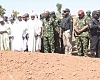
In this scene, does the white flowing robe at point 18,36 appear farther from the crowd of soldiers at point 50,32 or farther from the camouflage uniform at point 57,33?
the camouflage uniform at point 57,33

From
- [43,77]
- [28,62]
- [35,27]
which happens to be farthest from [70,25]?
[43,77]

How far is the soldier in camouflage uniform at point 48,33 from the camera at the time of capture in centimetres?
895

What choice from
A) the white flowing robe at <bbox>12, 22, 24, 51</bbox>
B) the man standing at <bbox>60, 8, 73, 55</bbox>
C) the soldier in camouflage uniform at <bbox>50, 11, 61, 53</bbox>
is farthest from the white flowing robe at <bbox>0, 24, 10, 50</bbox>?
the man standing at <bbox>60, 8, 73, 55</bbox>

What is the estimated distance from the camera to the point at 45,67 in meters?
5.88

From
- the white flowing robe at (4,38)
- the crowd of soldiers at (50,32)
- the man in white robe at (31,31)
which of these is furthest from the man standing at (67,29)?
the white flowing robe at (4,38)

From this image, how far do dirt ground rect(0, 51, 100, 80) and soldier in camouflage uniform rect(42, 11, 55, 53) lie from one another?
2.21 meters

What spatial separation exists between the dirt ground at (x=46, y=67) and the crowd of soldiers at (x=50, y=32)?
5.85 ft

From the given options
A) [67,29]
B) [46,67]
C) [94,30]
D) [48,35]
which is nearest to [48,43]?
[48,35]

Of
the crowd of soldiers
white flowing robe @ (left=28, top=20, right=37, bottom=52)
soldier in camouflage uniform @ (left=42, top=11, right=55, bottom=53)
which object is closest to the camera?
the crowd of soldiers

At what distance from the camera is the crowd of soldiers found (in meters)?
8.15

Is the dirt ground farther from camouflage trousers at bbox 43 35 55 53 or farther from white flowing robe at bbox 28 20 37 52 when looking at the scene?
white flowing robe at bbox 28 20 37 52

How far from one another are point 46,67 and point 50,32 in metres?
3.25

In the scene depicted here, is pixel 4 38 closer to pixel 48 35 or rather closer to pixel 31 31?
pixel 31 31

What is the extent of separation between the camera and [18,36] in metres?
9.82
